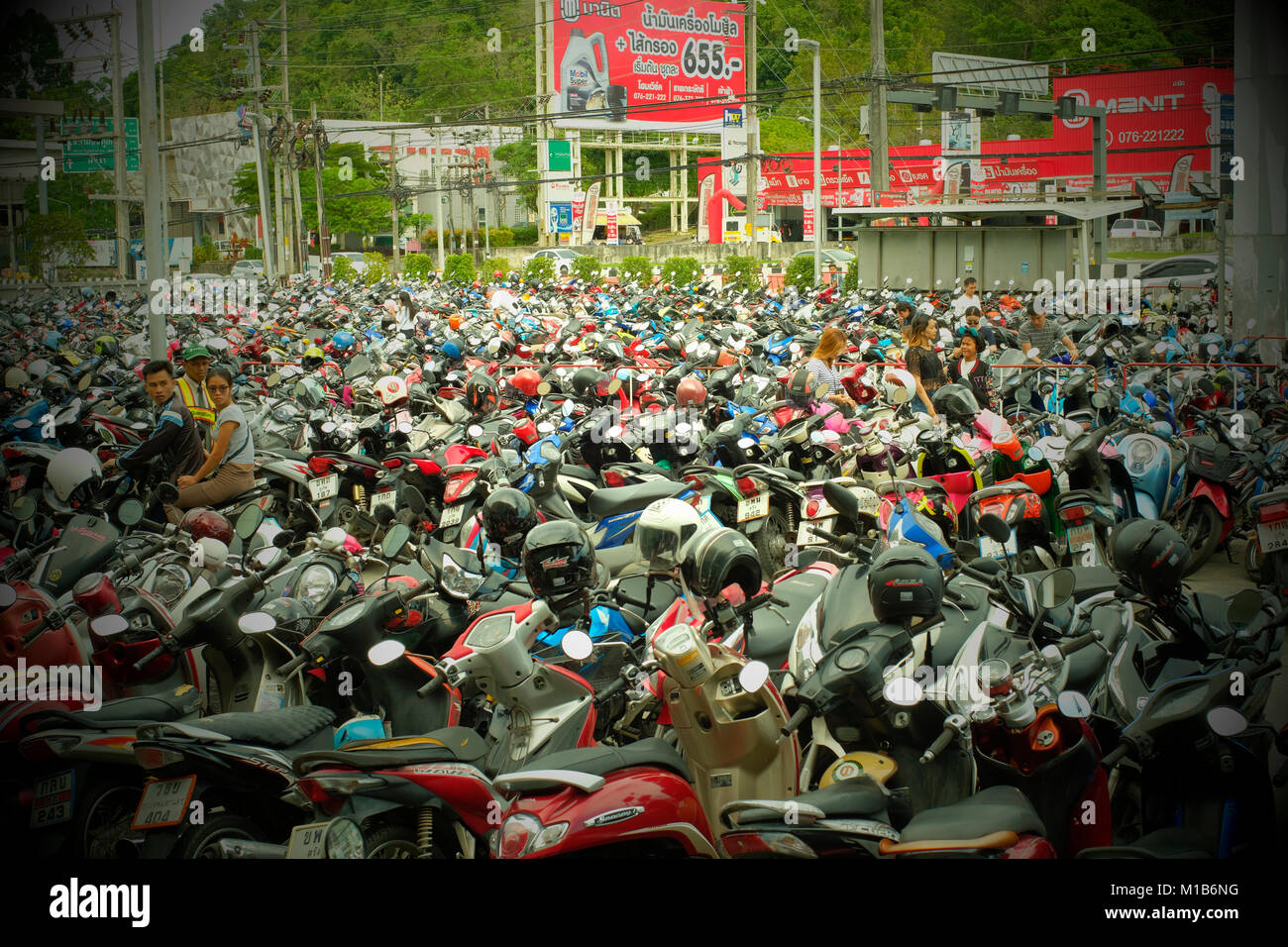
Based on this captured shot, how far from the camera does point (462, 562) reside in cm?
534

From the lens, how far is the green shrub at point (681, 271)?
35469 mm

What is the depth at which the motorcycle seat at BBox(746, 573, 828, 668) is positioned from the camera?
4.25m

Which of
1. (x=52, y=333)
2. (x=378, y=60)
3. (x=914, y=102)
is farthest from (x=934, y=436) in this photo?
(x=52, y=333)

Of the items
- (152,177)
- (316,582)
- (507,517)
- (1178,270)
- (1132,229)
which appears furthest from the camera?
(1178,270)

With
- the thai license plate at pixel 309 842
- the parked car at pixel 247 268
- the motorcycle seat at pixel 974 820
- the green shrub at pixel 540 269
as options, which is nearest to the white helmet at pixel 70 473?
the thai license plate at pixel 309 842

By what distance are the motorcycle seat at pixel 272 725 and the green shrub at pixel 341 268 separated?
37.3 m

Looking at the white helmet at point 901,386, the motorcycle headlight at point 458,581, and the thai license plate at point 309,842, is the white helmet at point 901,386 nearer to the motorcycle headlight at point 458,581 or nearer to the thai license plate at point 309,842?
the motorcycle headlight at point 458,581

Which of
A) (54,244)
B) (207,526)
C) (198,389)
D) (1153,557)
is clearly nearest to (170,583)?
(207,526)

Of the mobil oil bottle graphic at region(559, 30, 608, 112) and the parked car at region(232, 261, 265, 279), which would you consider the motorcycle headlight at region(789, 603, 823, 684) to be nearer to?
the mobil oil bottle graphic at region(559, 30, 608, 112)

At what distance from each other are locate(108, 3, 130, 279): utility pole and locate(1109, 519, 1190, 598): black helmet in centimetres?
538

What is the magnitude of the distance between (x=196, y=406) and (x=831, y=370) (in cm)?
478

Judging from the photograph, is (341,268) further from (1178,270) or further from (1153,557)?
(1153,557)

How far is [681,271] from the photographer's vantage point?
3641cm

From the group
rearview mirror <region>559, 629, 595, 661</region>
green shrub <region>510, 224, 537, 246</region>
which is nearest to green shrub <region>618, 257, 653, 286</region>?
green shrub <region>510, 224, 537, 246</region>
